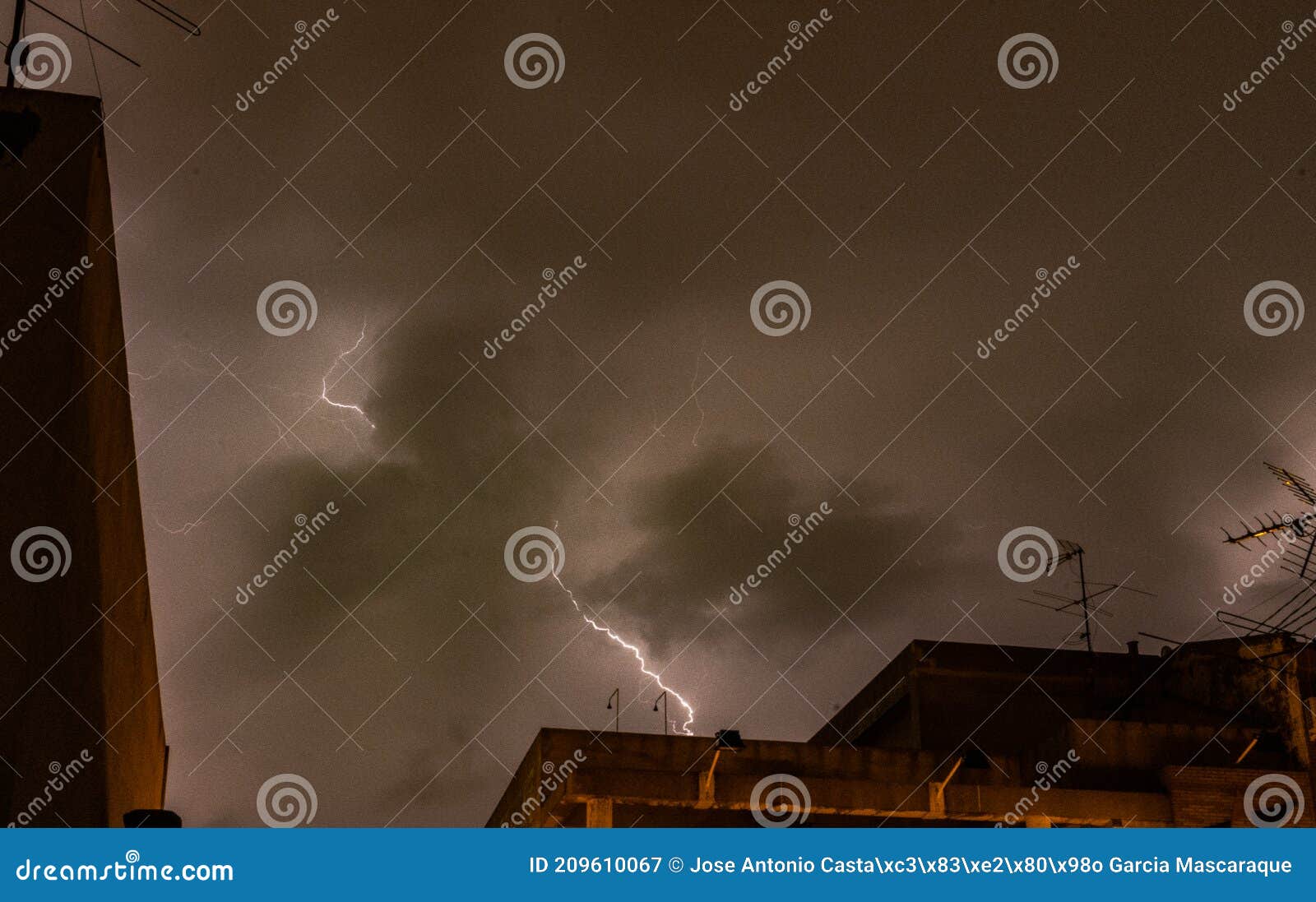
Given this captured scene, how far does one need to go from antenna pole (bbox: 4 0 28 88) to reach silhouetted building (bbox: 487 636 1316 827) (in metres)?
9.29

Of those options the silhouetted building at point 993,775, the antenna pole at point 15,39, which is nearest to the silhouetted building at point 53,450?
the antenna pole at point 15,39

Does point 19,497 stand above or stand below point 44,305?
below

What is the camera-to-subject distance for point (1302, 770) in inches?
677

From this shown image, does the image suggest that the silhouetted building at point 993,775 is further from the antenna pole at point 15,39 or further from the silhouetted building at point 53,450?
the antenna pole at point 15,39

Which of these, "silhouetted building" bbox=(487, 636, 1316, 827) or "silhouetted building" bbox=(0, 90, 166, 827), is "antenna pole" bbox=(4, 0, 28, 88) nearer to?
"silhouetted building" bbox=(0, 90, 166, 827)

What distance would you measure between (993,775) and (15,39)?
13.6m

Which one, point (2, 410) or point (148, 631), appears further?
point (148, 631)

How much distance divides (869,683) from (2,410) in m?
19.1

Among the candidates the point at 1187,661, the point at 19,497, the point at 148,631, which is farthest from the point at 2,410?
the point at 1187,661

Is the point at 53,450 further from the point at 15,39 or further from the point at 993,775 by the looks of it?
the point at 993,775

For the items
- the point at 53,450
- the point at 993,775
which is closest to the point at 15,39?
the point at 53,450

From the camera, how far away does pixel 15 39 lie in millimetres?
11992

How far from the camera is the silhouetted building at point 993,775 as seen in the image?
50.9 ft
